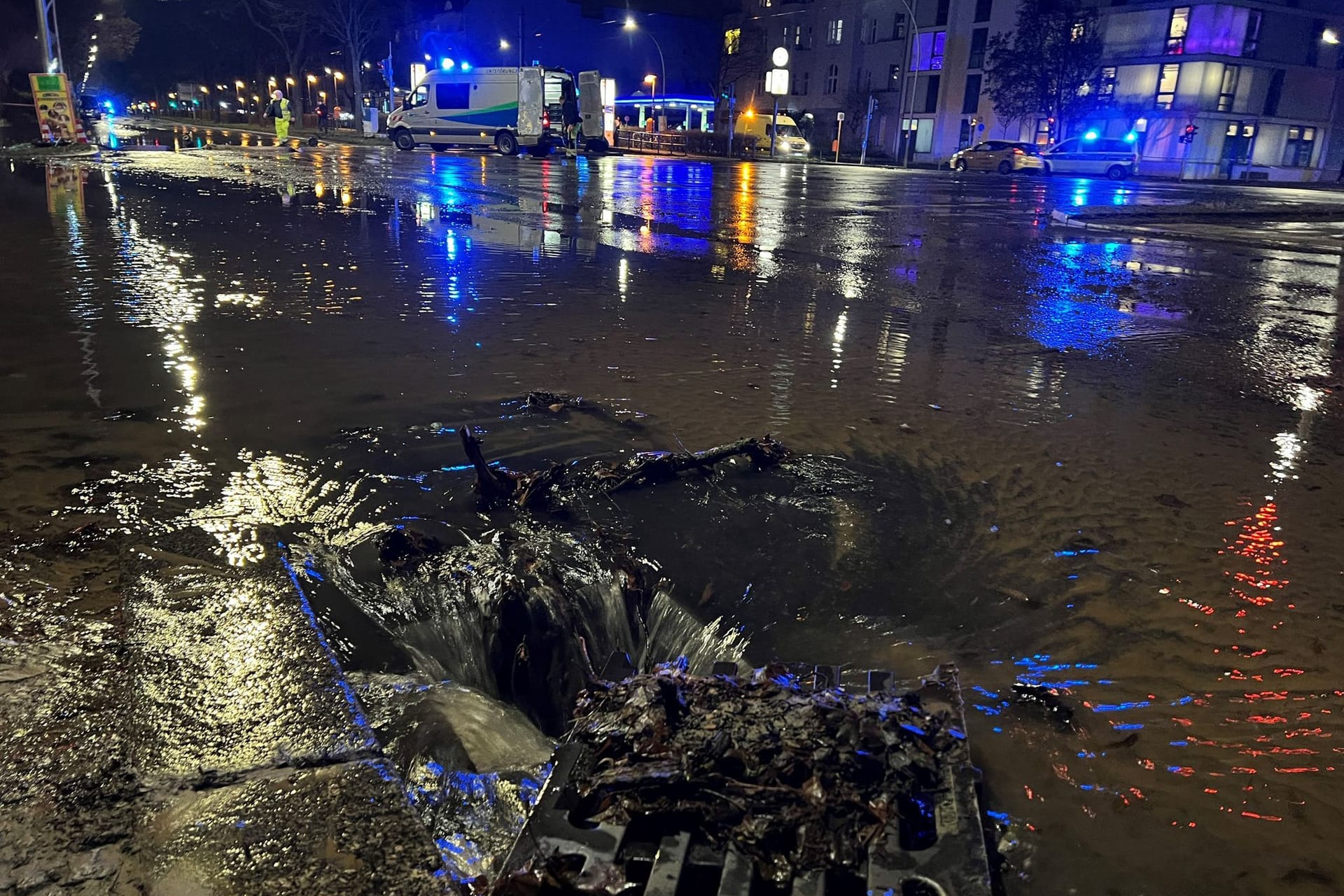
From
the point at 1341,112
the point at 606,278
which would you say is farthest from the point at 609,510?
the point at 1341,112

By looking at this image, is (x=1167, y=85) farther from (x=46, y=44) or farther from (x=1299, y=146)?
(x=46, y=44)

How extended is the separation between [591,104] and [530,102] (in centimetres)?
464

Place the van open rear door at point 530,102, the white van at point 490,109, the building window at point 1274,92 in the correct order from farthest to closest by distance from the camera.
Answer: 1. the building window at point 1274,92
2. the white van at point 490,109
3. the van open rear door at point 530,102

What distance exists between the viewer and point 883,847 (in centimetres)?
159

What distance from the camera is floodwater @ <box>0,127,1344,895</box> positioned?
2.05 metres

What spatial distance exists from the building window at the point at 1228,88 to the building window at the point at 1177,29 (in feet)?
8.01

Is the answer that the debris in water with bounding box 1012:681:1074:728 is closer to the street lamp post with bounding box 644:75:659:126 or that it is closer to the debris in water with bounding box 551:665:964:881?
the debris in water with bounding box 551:665:964:881

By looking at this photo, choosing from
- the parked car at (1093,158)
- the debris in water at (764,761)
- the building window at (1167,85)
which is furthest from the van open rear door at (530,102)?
the debris in water at (764,761)

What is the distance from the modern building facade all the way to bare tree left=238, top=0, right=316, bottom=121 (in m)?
35.7

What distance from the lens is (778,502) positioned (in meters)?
3.46

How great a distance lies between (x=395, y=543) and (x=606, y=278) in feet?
18.0

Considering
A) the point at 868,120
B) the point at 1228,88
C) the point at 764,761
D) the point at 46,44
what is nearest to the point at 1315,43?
the point at 1228,88

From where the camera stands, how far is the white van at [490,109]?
3666 cm

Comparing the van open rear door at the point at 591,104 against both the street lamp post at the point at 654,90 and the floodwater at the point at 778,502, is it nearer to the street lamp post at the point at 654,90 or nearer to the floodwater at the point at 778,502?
the street lamp post at the point at 654,90
